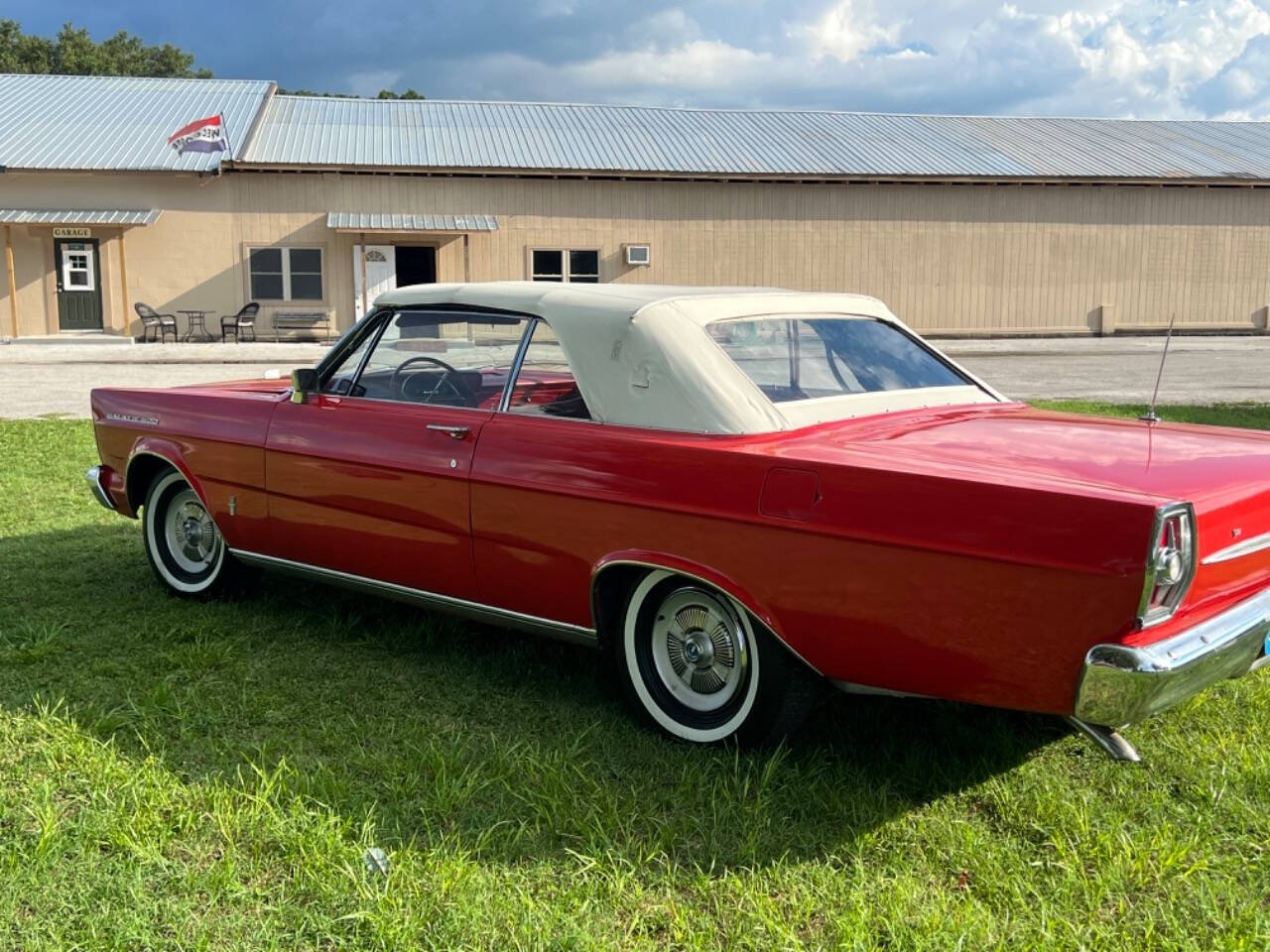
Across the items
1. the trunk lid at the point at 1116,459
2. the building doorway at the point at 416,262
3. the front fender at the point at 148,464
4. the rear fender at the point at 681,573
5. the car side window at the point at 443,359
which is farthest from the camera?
the building doorway at the point at 416,262

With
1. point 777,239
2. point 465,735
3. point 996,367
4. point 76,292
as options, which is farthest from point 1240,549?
point 76,292

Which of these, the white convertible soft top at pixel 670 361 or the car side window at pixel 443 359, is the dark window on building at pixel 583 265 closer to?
the car side window at pixel 443 359

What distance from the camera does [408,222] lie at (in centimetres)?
2653

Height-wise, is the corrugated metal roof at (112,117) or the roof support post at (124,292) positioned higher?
the corrugated metal roof at (112,117)

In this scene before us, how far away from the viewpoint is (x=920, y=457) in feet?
10.6

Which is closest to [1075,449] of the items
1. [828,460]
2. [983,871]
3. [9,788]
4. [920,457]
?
[920,457]

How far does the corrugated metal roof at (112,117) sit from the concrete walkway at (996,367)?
4.38m

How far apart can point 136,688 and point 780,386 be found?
253 cm

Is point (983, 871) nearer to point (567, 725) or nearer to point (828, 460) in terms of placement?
point (828, 460)

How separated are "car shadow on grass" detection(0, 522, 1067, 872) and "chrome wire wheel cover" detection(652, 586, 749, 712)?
0.18m

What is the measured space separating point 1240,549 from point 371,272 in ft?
83.2

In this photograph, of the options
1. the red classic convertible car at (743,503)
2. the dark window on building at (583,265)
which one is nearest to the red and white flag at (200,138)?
the dark window on building at (583,265)

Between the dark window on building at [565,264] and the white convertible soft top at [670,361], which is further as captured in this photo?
the dark window on building at [565,264]

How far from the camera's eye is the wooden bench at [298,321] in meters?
26.3
